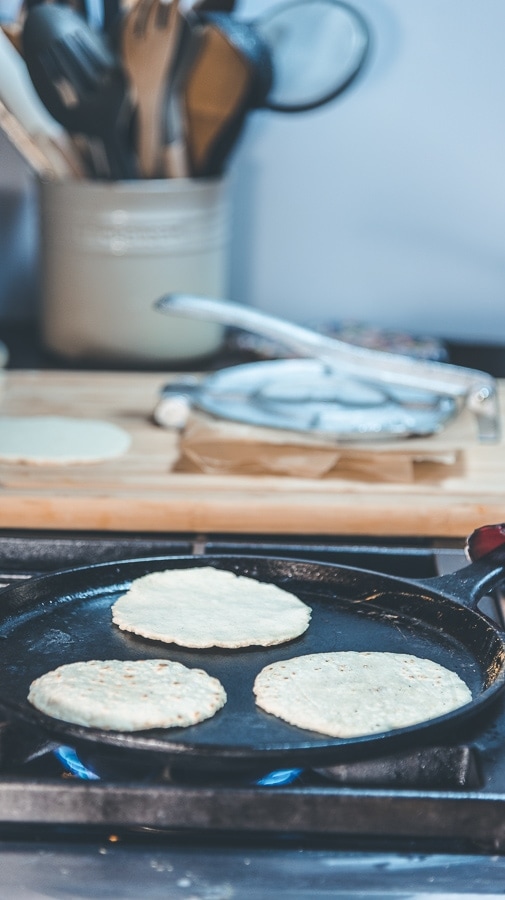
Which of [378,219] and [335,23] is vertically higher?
[335,23]

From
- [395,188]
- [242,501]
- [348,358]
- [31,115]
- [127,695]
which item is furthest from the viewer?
[395,188]

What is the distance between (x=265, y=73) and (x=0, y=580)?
2.83ft

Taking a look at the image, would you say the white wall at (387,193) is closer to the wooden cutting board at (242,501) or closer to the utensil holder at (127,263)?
the utensil holder at (127,263)

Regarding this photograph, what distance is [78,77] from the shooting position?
1.44 meters

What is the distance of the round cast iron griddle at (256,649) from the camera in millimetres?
676

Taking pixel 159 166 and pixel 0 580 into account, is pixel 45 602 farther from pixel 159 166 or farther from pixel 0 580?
pixel 159 166

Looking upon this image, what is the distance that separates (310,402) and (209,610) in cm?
53

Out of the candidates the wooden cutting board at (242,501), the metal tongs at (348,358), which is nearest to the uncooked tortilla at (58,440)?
the wooden cutting board at (242,501)

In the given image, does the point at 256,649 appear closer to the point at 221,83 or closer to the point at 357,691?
the point at 357,691

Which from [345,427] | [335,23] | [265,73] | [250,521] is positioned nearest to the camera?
[250,521]

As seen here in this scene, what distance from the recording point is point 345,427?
129 centimetres

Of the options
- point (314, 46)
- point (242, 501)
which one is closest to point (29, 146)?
point (314, 46)

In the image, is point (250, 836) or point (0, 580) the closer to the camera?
point (250, 836)

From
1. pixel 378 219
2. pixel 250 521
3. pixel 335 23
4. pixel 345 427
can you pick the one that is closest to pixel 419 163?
pixel 378 219
